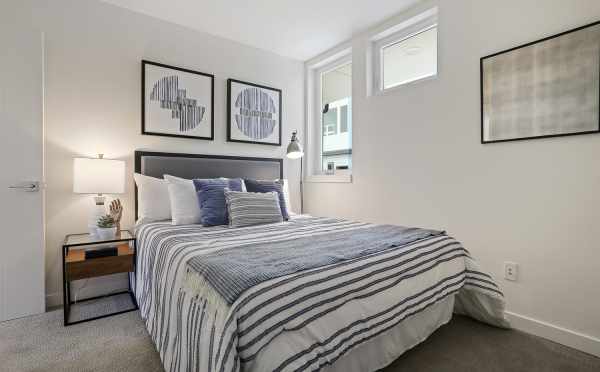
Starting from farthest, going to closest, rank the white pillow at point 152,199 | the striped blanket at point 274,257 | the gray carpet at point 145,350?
the white pillow at point 152,199
the gray carpet at point 145,350
the striped blanket at point 274,257

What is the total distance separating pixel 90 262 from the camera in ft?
7.07

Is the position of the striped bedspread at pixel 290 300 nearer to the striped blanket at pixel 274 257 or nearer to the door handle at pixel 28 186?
the striped blanket at pixel 274 257

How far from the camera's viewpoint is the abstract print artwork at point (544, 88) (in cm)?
182

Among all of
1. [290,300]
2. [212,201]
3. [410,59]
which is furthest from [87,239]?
[410,59]

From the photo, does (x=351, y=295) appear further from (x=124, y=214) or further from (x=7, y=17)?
(x=7, y=17)

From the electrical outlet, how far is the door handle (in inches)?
139

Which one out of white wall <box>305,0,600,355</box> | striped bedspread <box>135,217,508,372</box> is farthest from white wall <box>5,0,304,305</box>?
white wall <box>305,0,600,355</box>

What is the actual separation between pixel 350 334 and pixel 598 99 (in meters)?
1.98

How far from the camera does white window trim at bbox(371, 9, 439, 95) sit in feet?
9.00

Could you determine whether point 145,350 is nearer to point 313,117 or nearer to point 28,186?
point 28,186

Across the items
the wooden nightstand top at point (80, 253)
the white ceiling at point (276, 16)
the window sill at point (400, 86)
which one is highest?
the white ceiling at point (276, 16)

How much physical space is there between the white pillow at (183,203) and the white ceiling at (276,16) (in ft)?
5.16

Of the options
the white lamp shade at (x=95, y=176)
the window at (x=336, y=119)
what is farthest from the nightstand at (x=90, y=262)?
the window at (x=336, y=119)

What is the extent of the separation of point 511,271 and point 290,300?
192cm
